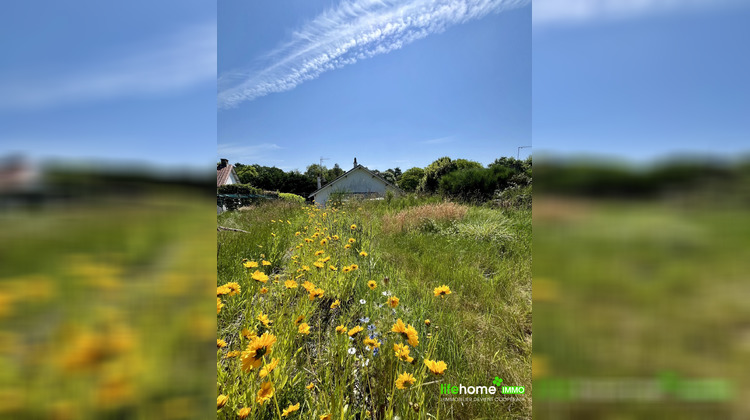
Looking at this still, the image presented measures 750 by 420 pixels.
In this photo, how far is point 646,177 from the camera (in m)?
0.40

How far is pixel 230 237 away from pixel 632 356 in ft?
9.70

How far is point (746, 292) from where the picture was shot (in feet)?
1.43

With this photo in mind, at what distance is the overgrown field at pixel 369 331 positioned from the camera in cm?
71

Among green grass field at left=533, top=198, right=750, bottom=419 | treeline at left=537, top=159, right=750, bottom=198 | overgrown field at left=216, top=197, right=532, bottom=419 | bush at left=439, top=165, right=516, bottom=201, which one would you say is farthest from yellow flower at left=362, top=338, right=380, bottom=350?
bush at left=439, top=165, right=516, bottom=201

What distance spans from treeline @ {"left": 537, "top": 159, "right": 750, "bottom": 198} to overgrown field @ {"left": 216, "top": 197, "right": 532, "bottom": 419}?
636mm

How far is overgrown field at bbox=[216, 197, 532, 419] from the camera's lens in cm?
71

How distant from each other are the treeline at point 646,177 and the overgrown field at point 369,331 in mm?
636

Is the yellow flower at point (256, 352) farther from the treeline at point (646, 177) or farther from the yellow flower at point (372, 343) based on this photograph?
the treeline at point (646, 177)

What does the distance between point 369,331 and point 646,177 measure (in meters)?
0.99

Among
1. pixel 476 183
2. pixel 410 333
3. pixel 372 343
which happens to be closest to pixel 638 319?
pixel 410 333

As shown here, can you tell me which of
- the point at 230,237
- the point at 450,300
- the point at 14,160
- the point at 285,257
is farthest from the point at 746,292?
the point at 230,237

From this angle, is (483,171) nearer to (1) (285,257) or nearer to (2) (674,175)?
(1) (285,257)

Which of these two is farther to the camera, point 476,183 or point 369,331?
point 476,183

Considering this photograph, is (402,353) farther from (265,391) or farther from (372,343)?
(265,391)
